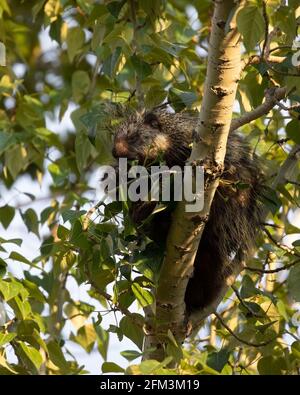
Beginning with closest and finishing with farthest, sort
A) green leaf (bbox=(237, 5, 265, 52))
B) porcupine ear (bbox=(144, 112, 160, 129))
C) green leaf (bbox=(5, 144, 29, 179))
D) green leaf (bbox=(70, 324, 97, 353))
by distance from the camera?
green leaf (bbox=(237, 5, 265, 52))
porcupine ear (bbox=(144, 112, 160, 129))
green leaf (bbox=(70, 324, 97, 353))
green leaf (bbox=(5, 144, 29, 179))

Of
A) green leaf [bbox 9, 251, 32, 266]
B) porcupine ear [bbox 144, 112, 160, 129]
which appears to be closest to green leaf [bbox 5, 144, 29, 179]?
porcupine ear [bbox 144, 112, 160, 129]

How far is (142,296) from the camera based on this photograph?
3.20 m

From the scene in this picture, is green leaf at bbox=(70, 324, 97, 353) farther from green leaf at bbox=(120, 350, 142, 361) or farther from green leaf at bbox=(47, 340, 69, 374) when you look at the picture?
green leaf at bbox=(120, 350, 142, 361)

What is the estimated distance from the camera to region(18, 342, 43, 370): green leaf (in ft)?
11.2

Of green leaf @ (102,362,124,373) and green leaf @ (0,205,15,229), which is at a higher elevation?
green leaf @ (0,205,15,229)

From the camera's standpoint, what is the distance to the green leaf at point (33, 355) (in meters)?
3.40

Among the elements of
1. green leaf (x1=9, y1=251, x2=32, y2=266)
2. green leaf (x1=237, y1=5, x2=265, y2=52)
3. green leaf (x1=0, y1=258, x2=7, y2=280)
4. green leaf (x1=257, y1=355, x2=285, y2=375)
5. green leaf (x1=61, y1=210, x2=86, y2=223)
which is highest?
green leaf (x1=237, y1=5, x2=265, y2=52)

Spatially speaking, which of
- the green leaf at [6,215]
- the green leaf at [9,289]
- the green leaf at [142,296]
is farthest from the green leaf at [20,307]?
the green leaf at [6,215]

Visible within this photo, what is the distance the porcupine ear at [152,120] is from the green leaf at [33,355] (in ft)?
5.17

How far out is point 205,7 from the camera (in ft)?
15.7

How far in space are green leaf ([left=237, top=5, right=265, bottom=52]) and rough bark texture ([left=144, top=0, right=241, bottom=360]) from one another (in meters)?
0.04

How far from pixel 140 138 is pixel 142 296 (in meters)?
1.37

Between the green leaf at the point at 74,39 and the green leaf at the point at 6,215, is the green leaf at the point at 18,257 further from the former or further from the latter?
the green leaf at the point at 74,39

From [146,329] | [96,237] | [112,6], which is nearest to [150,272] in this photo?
[96,237]
